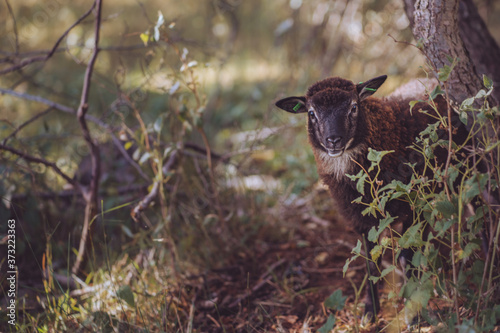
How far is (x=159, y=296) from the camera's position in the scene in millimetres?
3467

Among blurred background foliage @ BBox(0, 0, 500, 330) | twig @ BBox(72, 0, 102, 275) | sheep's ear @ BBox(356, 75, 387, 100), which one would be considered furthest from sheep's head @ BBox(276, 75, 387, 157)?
twig @ BBox(72, 0, 102, 275)

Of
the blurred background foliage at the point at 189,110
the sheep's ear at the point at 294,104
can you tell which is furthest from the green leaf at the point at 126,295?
the sheep's ear at the point at 294,104

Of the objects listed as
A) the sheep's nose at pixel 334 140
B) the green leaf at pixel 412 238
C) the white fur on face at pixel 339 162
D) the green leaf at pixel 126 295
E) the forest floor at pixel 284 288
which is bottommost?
the forest floor at pixel 284 288

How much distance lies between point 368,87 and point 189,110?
5.02ft

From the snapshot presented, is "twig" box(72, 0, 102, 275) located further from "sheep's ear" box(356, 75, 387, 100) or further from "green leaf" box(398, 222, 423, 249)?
"green leaf" box(398, 222, 423, 249)

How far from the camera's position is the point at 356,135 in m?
3.14

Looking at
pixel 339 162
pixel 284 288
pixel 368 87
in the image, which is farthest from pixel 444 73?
pixel 284 288

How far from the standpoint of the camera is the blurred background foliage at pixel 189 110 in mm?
4125

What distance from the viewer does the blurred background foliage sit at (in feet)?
13.5

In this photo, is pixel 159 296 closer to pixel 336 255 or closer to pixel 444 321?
pixel 336 255

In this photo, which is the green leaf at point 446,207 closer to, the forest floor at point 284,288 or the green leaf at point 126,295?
the forest floor at point 284,288

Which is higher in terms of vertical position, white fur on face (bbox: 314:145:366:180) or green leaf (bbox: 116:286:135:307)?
white fur on face (bbox: 314:145:366:180)

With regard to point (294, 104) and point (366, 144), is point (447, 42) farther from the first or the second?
point (294, 104)

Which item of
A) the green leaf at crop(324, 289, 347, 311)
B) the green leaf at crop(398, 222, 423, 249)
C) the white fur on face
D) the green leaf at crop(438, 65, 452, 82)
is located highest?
the green leaf at crop(438, 65, 452, 82)
